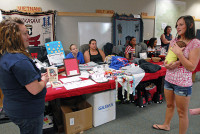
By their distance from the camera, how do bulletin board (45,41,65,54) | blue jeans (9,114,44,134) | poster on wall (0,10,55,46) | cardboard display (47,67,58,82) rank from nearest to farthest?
blue jeans (9,114,44,134), cardboard display (47,67,58,82), bulletin board (45,41,65,54), poster on wall (0,10,55,46)

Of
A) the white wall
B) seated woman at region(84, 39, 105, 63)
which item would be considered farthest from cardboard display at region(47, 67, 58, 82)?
the white wall

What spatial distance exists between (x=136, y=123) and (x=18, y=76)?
1.85m

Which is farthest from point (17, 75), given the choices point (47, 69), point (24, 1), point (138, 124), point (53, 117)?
point (24, 1)

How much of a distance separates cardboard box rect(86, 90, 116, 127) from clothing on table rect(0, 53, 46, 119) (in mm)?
1039

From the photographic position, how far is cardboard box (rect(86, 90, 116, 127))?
81.7 inches

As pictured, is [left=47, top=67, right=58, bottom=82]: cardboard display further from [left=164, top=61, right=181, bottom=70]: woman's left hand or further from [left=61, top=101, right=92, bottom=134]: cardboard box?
[left=164, top=61, right=181, bottom=70]: woman's left hand

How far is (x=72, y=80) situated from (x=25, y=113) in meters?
1.04

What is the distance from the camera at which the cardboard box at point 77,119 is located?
192 cm

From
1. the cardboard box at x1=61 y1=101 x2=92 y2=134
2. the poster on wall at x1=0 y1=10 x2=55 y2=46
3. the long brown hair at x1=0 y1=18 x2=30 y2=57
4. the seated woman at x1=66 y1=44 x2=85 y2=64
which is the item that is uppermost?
the poster on wall at x1=0 y1=10 x2=55 y2=46

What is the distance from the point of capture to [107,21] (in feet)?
15.0

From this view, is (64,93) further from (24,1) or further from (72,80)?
(24,1)

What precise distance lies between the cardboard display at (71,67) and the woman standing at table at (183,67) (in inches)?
49.3

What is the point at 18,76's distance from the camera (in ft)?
3.03

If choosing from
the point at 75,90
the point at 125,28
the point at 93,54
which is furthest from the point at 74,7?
the point at 75,90
